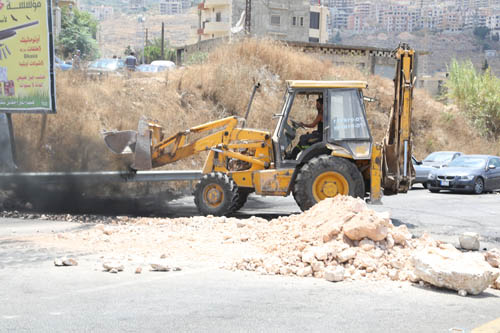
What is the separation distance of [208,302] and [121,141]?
7.46m

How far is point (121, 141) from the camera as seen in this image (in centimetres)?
1345

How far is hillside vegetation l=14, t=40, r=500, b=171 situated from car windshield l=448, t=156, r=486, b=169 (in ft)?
19.7

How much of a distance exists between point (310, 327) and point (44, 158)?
46.5 ft

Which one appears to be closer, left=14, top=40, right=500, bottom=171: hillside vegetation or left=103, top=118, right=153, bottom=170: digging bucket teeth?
left=103, top=118, right=153, bottom=170: digging bucket teeth

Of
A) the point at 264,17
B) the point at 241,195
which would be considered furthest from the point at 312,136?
the point at 264,17

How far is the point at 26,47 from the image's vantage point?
15180mm

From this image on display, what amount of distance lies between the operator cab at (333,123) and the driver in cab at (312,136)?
0.9 inches

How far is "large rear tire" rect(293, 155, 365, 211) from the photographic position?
12.9 meters

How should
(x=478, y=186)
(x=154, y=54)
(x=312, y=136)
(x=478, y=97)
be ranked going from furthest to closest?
(x=154, y=54) → (x=478, y=97) → (x=478, y=186) → (x=312, y=136)

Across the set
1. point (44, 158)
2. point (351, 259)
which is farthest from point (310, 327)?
point (44, 158)

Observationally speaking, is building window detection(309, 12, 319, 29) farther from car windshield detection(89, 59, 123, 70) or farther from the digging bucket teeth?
the digging bucket teeth

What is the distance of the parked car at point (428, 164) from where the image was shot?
23344 millimetres

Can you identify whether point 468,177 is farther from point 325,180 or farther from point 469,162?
point 325,180

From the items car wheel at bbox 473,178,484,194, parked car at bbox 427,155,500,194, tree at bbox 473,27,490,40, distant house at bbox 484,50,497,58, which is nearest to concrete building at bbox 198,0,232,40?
parked car at bbox 427,155,500,194
